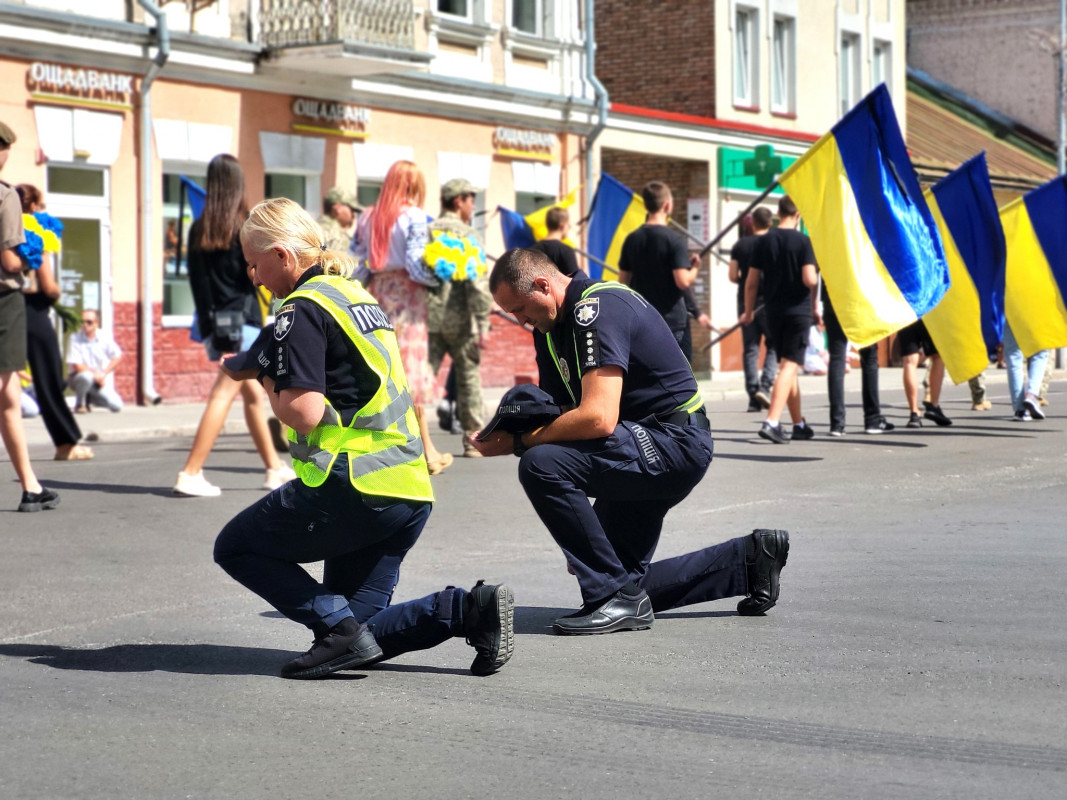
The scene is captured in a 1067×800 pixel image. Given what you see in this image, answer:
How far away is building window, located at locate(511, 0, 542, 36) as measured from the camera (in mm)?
26719

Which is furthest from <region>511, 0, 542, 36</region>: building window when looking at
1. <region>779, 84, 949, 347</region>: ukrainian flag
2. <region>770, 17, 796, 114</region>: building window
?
<region>779, 84, 949, 347</region>: ukrainian flag

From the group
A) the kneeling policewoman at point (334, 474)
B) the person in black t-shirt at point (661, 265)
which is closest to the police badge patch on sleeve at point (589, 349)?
the kneeling policewoman at point (334, 474)

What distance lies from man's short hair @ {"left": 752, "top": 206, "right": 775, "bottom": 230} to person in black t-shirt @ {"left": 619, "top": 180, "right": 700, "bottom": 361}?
9.81 feet

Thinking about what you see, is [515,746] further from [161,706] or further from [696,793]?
[161,706]

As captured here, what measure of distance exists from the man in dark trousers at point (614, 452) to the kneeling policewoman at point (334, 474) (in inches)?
28.8

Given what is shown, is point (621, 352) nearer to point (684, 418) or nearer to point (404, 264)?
point (684, 418)

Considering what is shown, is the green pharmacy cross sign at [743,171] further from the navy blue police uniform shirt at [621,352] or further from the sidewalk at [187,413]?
the navy blue police uniform shirt at [621,352]

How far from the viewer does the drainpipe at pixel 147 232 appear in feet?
65.9

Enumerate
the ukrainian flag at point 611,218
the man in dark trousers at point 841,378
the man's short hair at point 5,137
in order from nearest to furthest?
1. the man's short hair at point 5,137
2. the man in dark trousers at point 841,378
3. the ukrainian flag at point 611,218

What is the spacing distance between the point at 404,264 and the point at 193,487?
2.41 metres

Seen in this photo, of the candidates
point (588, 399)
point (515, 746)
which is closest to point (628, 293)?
point (588, 399)

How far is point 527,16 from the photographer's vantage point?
88.4 feet

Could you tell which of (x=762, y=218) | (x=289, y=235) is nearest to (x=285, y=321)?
(x=289, y=235)

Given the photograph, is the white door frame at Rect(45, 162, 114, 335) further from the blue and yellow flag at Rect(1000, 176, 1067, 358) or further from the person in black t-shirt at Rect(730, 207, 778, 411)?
the blue and yellow flag at Rect(1000, 176, 1067, 358)
